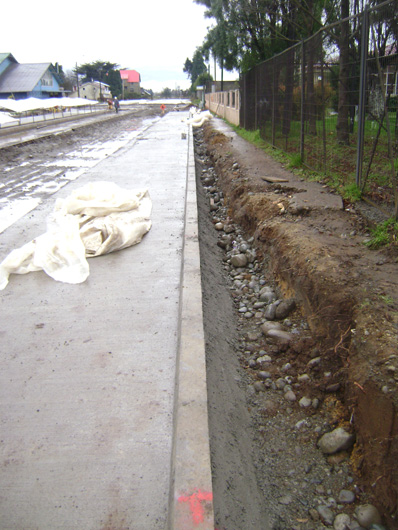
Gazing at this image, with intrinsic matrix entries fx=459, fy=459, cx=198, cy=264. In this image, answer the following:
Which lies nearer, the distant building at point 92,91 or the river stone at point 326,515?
the river stone at point 326,515

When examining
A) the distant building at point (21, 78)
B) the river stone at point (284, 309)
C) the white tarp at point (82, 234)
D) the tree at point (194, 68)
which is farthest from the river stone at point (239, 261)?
the tree at point (194, 68)

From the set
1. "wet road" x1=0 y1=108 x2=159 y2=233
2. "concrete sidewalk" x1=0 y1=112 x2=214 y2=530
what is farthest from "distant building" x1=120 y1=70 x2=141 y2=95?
"concrete sidewalk" x1=0 y1=112 x2=214 y2=530

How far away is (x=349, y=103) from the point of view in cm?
680

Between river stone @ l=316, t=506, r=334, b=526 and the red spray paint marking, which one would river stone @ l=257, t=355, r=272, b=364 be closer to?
river stone @ l=316, t=506, r=334, b=526

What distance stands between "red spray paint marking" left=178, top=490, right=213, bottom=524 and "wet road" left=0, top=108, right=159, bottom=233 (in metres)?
5.68

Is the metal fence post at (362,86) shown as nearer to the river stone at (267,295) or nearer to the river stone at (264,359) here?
the river stone at (267,295)

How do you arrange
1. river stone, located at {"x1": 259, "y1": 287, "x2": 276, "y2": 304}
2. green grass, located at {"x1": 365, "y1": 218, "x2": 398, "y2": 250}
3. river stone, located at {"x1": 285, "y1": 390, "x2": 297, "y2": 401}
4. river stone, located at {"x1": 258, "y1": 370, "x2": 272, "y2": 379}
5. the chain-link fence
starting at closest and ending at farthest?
1. river stone, located at {"x1": 285, "y1": 390, "x2": 297, "y2": 401}
2. river stone, located at {"x1": 258, "y1": 370, "x2": 272, "y2": 379}
3. green grass, located at {"x1": 365, "y1": 218, "x2": 398, "y2": 250}
4. river stone, located at {"x1": 259, "y1": 287, "x2": 276, "y2": 304}
5. the chain-link fence

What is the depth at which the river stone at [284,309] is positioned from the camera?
477 centimetres

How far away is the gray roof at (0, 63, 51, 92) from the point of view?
67875 millimetres

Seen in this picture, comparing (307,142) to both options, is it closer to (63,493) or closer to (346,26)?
(346,26)

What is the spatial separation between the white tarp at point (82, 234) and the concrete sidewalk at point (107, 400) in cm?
17

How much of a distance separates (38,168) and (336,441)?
41.1ft

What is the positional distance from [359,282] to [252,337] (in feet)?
3.94

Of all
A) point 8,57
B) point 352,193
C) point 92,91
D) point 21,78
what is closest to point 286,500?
point 352,193
